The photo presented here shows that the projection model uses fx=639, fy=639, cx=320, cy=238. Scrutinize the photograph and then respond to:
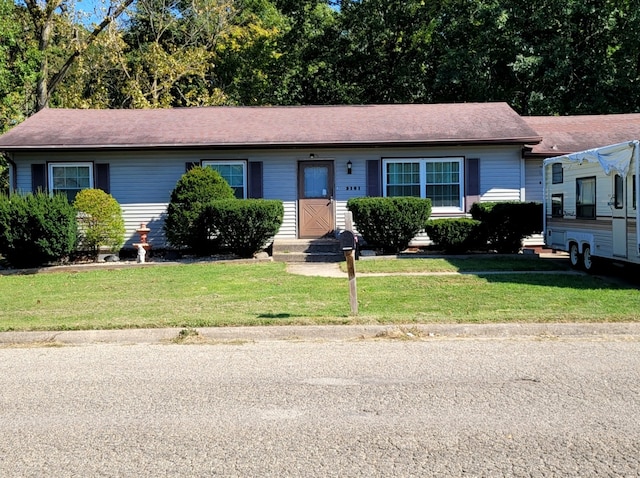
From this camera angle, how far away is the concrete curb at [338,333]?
312 inches

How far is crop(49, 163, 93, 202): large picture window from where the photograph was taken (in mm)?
17391

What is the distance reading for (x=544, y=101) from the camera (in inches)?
1049

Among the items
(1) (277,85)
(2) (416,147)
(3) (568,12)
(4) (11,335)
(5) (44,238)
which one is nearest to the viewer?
(4) (11,335)

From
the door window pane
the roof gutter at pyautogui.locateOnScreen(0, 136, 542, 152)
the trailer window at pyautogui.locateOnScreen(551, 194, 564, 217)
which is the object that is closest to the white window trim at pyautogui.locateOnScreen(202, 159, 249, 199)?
the roof gutter at pyautogui.locateOnScreen(0, 136, 542, 152)

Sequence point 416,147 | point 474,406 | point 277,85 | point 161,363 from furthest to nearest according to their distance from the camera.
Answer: point 277,85 → point 416,147 → point 161,363 → point 474,406

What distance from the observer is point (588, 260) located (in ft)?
42.6

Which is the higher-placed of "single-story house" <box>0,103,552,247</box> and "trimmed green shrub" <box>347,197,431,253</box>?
"single-story house" <box>0,103,552,247</box>

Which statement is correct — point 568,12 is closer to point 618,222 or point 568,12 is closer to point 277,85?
point 277,85

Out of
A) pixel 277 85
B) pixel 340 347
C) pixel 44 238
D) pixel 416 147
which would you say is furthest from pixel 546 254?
pixel 277 85

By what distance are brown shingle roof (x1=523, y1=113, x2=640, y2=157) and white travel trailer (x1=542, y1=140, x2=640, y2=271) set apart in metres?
3.38

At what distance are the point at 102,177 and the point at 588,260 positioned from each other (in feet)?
40.6

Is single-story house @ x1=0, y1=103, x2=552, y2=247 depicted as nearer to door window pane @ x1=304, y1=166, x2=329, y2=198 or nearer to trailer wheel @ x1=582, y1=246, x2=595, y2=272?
door window pane @ x1=304, y1=166, x2=329, y2=198

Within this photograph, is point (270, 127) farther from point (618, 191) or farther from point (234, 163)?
point (618, 191)

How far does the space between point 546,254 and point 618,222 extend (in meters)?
5.28
